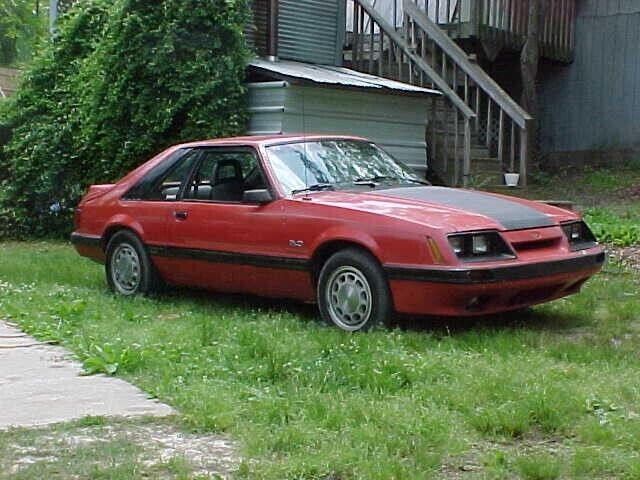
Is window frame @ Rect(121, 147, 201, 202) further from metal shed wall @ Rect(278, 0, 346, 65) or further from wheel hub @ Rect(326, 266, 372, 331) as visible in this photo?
metal shed wall @ Rect(278, 0, 346, 65)

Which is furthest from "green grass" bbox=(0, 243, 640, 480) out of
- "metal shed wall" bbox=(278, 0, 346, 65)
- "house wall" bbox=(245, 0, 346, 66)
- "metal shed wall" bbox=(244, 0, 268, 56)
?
"metal shed wall" bbox=(278, 0, 346, 65)

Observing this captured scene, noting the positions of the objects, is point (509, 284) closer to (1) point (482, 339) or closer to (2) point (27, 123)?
(1) point (482, 339)

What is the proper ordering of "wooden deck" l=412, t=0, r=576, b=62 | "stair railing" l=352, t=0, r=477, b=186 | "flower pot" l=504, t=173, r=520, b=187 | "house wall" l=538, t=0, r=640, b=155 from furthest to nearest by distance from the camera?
"house wall" l=538, t=0, r=640, b=155
"wooden deck" l=412, t=0, r=576, b=62
"stair railing" l=352, t=0, r=477, b=186
"flower pot" l=504, t=173, r=520, b=187

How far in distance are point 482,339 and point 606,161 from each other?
12.2 metres

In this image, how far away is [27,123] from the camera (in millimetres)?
14500

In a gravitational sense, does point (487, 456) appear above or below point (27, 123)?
below

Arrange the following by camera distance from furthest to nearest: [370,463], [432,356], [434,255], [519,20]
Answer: [519,20]
[434,255]
[432,356]
[370,463]

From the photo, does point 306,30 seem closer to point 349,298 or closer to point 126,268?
point 126,268

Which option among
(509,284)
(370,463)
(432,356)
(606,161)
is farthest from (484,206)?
(606,161)

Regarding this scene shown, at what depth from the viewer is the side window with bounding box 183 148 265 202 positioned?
812cm

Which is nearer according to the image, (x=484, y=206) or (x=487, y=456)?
(x=487, y=456)

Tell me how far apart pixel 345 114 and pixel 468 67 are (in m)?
2.06

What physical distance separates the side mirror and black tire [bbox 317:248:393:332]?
0.77 metres

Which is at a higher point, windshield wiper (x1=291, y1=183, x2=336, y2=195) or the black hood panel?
windshield wiper (x1=291, y1=183, x2=336, y2=195)
